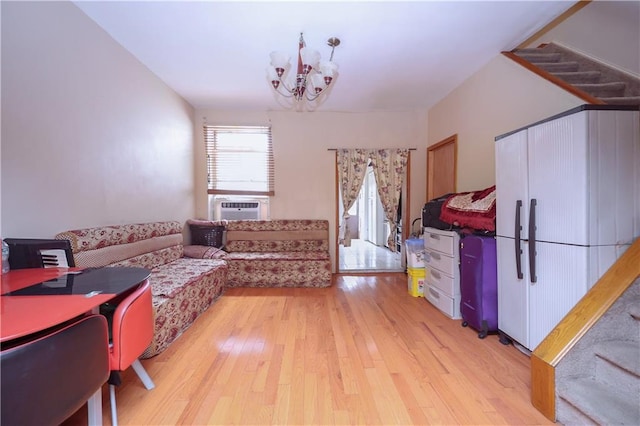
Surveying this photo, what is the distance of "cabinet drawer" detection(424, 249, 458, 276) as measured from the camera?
2.59 meters

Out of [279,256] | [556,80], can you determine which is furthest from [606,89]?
[279,256]

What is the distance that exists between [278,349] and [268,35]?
9.13ft

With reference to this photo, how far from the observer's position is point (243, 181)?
4.32 metres

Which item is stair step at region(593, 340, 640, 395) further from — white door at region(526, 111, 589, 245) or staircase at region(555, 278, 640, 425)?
white door at region(526, 111, 589, 245)

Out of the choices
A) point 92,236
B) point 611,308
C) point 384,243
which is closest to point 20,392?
Answer: point 92,236

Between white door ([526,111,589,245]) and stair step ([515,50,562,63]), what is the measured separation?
1.48 meters

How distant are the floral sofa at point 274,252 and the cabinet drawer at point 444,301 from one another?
53.2 inches

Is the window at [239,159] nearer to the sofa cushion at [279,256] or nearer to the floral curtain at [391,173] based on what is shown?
the sofa cushion at [279,256]

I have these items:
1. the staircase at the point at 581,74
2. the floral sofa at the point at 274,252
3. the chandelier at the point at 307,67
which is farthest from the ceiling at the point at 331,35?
the floral sofa at the point at 274,252

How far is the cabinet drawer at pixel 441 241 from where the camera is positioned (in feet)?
8.45

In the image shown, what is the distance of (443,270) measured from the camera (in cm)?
273

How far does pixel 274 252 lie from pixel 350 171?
1.83m

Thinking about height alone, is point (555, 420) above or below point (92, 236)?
below

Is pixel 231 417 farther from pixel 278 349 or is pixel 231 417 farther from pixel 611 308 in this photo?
pixel 611 308
